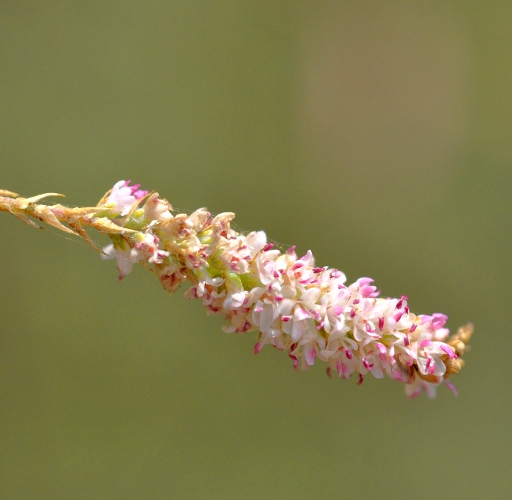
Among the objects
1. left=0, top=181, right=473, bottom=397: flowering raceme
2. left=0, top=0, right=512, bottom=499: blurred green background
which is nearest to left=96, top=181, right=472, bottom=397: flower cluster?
left=0, top=181, right=473, bottom=397: flowering raceme

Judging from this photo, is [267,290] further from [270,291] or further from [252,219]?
[252,219]

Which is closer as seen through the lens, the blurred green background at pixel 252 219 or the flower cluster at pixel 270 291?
the flower cluster at pixel 270 291

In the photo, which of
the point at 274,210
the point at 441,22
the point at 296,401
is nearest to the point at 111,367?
the point at 296,401

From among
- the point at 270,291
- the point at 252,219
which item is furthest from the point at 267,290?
the point at 252,219

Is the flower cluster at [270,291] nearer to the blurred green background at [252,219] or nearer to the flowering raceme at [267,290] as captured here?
the flowering raceme at [267,290]

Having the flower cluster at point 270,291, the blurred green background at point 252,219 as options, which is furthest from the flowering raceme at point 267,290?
the blurred green background at point 252,219

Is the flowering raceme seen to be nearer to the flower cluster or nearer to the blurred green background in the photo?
the flower cluster

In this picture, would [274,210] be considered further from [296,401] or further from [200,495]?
[200,495]
